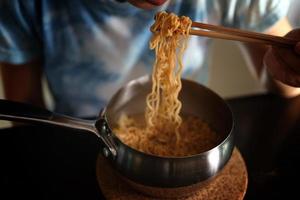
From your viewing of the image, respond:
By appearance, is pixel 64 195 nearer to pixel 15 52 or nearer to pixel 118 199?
pixel 118 199

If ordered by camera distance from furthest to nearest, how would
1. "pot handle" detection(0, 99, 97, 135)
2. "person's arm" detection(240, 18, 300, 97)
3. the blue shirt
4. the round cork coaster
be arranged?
1. "person's arm" detection(240, 18, 300, 97)
2. the blue shirt
3. the round cork coaster
4. "pot handle" detection(0, 99, 97, 135)

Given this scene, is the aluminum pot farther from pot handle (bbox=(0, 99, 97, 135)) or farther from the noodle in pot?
the noodle in pot

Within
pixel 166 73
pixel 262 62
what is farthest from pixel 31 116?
pixel 262 62

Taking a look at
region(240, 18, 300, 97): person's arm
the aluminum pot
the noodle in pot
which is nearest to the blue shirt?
region(240, 18, 300, 97): person's arm

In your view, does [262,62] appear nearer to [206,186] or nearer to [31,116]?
[206,186]

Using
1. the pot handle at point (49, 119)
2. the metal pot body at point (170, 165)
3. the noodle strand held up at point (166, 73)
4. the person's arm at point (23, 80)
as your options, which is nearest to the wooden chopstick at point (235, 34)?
the noodle strand held up at point (166, 73)

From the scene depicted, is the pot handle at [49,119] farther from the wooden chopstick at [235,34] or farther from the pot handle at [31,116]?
the wooden chopstick at [235,34]
